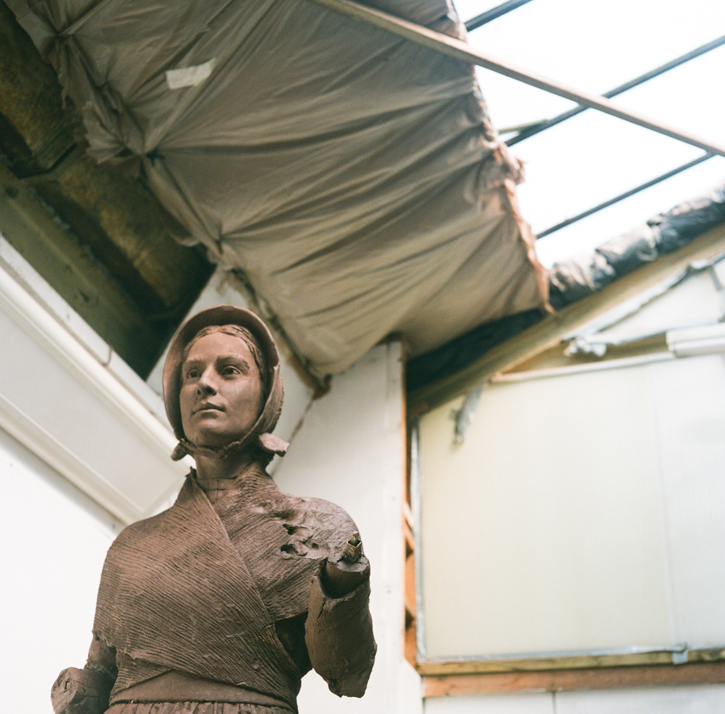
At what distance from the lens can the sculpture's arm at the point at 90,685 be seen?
2010 mm

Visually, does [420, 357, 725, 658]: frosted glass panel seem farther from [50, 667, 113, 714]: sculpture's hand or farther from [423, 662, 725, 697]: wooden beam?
[50, 667, 113, 714]: sculpture's hand

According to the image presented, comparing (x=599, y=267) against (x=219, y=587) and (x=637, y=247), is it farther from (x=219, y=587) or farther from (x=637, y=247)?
(x=219, y=587)

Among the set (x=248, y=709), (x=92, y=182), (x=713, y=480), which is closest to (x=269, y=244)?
(x=92, y=182)

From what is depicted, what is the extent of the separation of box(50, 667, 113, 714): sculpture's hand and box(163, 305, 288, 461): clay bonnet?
569mm

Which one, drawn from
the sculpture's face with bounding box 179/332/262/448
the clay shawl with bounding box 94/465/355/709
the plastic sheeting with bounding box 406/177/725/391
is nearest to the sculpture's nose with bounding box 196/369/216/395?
the sculpture's face with bounding box 179/332/262/448

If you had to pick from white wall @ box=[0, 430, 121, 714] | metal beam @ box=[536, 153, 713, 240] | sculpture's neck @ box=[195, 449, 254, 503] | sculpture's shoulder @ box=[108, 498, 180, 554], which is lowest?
metal beam @ box=[536, 153, 713, 240]

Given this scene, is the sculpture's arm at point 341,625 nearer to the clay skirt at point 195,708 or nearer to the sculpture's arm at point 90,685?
the clay skirt at point 195,708

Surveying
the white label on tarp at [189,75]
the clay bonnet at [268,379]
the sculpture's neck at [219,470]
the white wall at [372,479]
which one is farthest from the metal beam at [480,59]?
the white wall at [372,479]

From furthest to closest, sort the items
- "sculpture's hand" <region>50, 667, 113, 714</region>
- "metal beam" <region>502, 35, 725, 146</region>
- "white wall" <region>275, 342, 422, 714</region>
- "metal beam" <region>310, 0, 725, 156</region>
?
"metal beam" <region>502, 35, 725, 146</region>
"white wall" <region>275, 342, 422, 714</region>
"metal beam" <region>310, 0, 725, 156</region>
"sculpture's hand" <region>50, 667, 113, 714</region>

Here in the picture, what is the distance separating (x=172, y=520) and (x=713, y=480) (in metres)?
3.40

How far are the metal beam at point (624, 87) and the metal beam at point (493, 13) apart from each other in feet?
2.32

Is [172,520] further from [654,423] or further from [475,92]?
[654,423]

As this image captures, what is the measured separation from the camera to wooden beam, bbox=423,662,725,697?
158 inches

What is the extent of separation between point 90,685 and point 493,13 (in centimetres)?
384
